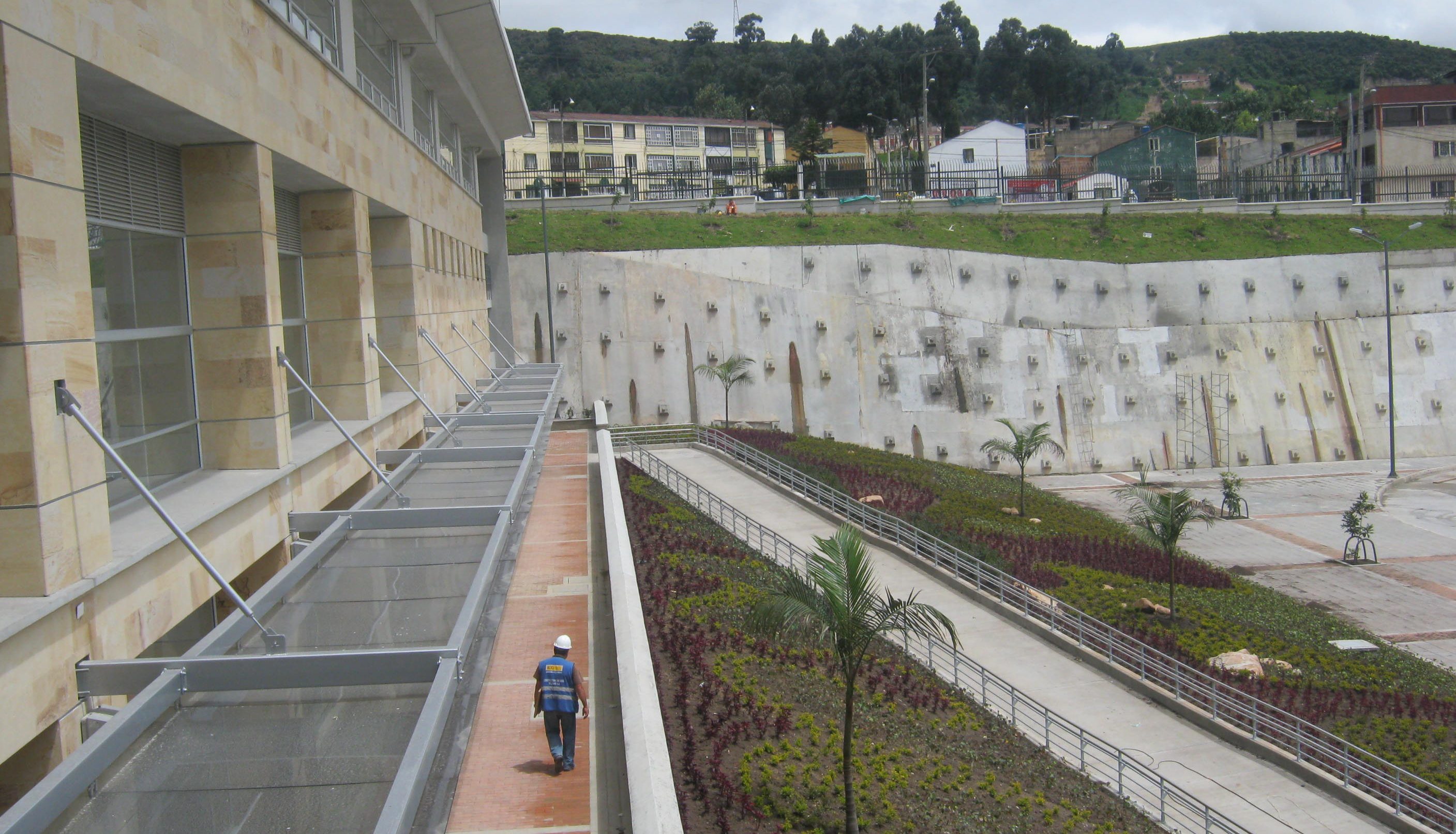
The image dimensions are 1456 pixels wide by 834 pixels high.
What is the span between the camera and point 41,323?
5285 millimetres

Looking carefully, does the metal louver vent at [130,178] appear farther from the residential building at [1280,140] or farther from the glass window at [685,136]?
the residential building at [1280,140]

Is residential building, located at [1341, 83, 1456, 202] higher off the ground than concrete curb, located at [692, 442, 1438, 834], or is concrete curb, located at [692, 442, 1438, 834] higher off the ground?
residential building, located at [1341, 83, 1456, 202]

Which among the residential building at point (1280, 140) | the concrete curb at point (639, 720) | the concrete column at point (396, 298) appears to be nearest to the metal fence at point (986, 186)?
the residential building at point (1280, 140)

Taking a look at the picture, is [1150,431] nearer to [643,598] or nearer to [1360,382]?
[1360,382]

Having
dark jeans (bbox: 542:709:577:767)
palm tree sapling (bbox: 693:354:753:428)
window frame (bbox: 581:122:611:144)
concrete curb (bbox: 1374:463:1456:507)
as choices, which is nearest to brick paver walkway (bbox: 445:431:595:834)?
dark jeans (bbox: 542:709:577:767)

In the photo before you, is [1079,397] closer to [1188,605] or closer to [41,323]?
[1188,605]

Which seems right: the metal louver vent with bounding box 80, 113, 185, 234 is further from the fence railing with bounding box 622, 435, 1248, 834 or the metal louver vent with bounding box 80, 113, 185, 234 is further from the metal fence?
the metal fence

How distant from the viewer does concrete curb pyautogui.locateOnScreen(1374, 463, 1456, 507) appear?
3194cm

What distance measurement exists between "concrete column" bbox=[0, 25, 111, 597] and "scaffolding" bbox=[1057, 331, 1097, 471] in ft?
115

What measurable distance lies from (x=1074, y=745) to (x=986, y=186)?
45873 mm

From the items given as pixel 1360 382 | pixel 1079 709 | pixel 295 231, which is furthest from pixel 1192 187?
pixel 295 231

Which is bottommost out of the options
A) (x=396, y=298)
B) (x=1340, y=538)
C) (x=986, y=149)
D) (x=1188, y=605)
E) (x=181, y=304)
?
(x=1340, y=538)

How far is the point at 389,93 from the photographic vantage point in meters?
15.9

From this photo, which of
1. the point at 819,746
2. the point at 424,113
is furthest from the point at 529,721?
the point at 424,113
